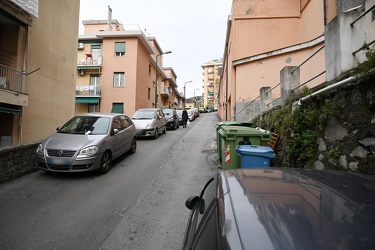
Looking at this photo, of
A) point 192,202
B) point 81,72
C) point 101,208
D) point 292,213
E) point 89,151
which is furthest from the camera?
point 81,72

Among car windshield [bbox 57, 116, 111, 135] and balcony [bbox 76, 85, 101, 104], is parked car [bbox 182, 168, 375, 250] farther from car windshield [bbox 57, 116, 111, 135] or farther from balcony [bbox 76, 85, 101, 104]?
balcony [bbox 76, 85, 101, 104]

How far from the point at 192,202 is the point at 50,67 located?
499 inches

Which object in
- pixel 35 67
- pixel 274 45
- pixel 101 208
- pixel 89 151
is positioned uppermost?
pixel 274 45

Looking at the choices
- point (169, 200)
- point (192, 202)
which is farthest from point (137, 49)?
point (192, 202)

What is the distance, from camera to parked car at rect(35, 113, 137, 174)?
528cm

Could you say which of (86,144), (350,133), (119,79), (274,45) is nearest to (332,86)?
(350,133)

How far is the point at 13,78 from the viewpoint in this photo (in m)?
9.53

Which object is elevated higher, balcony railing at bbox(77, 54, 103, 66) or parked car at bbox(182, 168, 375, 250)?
balcony railing at bbox(77, 54, 103, 66)

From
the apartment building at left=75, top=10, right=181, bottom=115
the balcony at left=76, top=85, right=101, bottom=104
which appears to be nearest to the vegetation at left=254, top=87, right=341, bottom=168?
the apartment building at left=75, top=10, right=181, bottom=115

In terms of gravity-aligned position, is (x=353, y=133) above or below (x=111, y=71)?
below

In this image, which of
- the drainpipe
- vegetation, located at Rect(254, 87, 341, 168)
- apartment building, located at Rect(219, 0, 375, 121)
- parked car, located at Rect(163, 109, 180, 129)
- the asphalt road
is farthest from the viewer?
parked car, located at Rect(163, 109, 180, 129)

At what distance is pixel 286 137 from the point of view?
539 cm

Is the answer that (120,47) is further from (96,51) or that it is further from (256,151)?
(256,151)

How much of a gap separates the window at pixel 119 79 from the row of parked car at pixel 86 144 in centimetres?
1730
